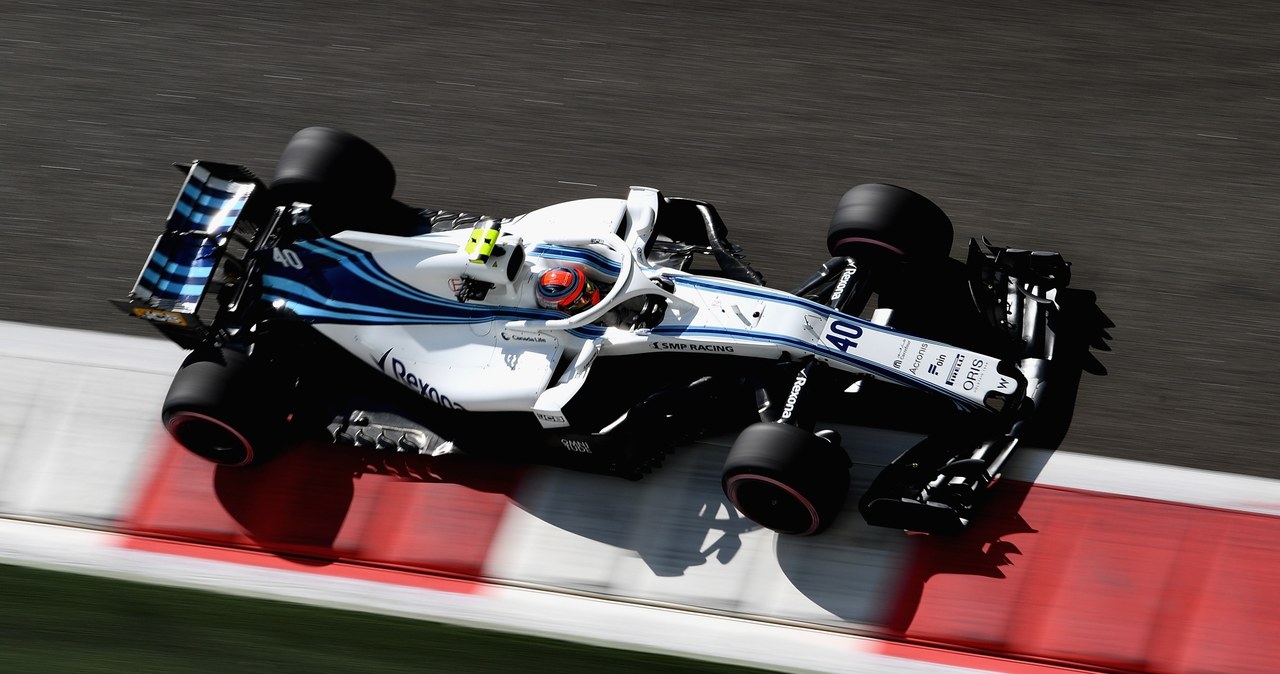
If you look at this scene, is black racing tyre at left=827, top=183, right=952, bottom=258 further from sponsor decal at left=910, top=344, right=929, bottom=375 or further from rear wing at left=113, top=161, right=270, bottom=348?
rear wing at left=113, top=161, right=270, bottom=348

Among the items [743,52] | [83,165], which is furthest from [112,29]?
[743,52]

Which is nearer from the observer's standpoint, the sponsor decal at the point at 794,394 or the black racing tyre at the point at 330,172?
the sponsor decal at the point at 794,394

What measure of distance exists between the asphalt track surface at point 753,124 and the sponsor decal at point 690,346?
1460mm

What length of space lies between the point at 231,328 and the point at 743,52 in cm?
436

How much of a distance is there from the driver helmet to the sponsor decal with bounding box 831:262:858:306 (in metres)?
1.36

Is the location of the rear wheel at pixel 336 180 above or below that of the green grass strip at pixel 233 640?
above

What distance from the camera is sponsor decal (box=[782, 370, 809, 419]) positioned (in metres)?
6.37

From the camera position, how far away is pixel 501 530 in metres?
7.09

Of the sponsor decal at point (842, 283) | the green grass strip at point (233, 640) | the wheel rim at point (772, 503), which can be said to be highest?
the sponsor decal at point (842, 283)

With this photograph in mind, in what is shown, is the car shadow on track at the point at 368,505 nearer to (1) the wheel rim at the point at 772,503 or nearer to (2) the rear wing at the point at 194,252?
(2) the rear wing at the point at 194,252

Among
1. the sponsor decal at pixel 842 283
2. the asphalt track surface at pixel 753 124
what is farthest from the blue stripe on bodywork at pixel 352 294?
the sponsor decal at pixel 842 283

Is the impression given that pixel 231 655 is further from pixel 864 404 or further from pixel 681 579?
pixel 864 404

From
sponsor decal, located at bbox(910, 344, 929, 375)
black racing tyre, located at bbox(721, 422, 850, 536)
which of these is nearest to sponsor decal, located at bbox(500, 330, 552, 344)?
black racing tyre, located at bbox(721, 422, 850, 536)

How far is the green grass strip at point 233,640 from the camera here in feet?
21.2
